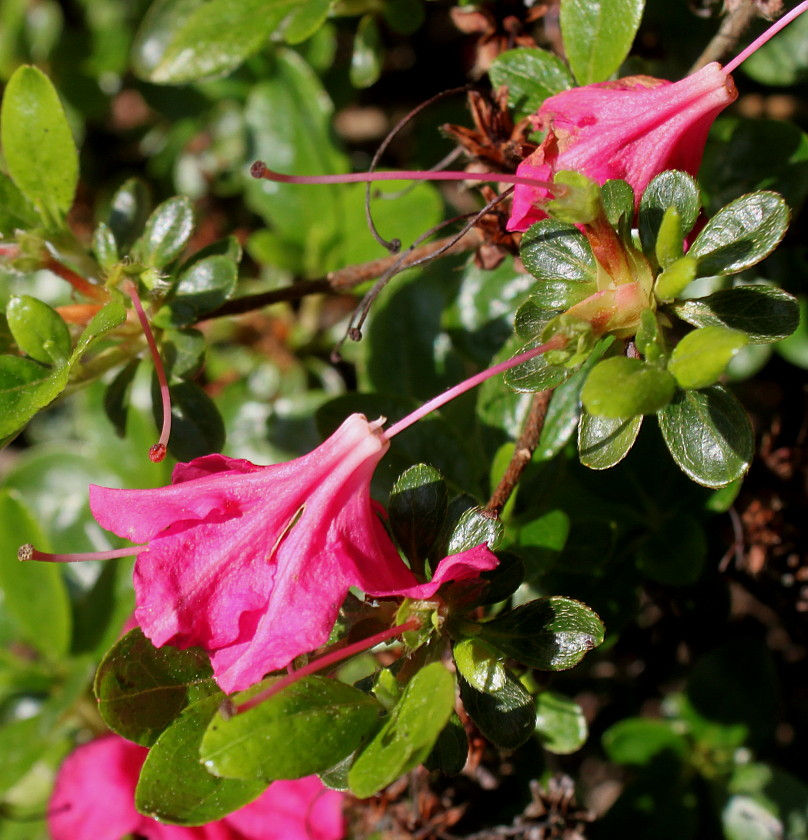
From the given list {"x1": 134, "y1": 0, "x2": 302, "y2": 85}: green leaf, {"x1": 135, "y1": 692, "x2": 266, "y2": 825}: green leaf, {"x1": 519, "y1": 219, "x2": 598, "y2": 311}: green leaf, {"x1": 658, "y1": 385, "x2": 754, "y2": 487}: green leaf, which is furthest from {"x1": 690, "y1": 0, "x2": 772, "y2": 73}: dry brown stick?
{"x1": 135, "y1": 692, "x2": 266, "y2": 825}: green leaf

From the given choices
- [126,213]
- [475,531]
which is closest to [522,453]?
[475,531]

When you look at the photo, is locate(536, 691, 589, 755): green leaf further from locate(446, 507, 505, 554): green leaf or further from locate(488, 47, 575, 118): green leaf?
locate(488, 47, 575, 118): green leaf

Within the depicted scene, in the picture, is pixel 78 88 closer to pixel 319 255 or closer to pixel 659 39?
pixel 319 255

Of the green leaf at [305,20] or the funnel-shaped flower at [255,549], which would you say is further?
the green leaf at [305,20]

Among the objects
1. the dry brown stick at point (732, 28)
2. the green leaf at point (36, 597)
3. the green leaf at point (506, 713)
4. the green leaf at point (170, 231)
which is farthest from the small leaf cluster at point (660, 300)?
the green leaf at point (36, 597)

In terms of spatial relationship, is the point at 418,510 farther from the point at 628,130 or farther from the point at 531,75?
the point at 531,75

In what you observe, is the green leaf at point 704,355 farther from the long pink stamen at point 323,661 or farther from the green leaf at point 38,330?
the green leaf at point 38,330
